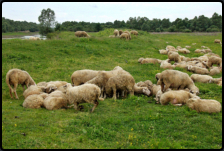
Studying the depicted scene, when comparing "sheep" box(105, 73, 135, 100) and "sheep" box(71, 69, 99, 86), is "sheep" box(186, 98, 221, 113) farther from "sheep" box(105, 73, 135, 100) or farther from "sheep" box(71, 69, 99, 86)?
"sheep" box(71, 69, 99, 86)

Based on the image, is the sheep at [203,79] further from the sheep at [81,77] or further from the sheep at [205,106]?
the sheep at [81,77]

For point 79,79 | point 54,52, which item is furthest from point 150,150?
point 54,52

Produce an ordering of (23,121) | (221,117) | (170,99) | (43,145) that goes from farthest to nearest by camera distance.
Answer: (170,99) < (221,117) < (23,121) < (43,145)

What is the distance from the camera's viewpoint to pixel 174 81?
10.4 metres

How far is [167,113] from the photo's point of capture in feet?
25.6

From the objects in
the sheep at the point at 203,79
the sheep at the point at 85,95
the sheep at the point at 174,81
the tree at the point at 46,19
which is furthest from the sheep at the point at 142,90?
the tree at the point at 46,19

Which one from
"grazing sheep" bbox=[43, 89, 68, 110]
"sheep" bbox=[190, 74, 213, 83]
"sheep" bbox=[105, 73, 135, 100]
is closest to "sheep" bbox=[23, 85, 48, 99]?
"grazing sheep" bbox=[43, 89, 68, 110]

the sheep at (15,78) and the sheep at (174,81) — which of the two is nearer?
the sheep at (15,78)

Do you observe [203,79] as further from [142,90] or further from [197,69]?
[142,90]

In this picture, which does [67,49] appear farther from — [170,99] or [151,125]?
[151,125]

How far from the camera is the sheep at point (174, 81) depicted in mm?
10344

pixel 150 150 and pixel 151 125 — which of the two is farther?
pixel 151 125

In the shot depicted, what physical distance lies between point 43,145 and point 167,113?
4.93 m

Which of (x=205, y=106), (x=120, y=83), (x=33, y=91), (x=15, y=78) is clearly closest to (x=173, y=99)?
(x=205, y=106)
